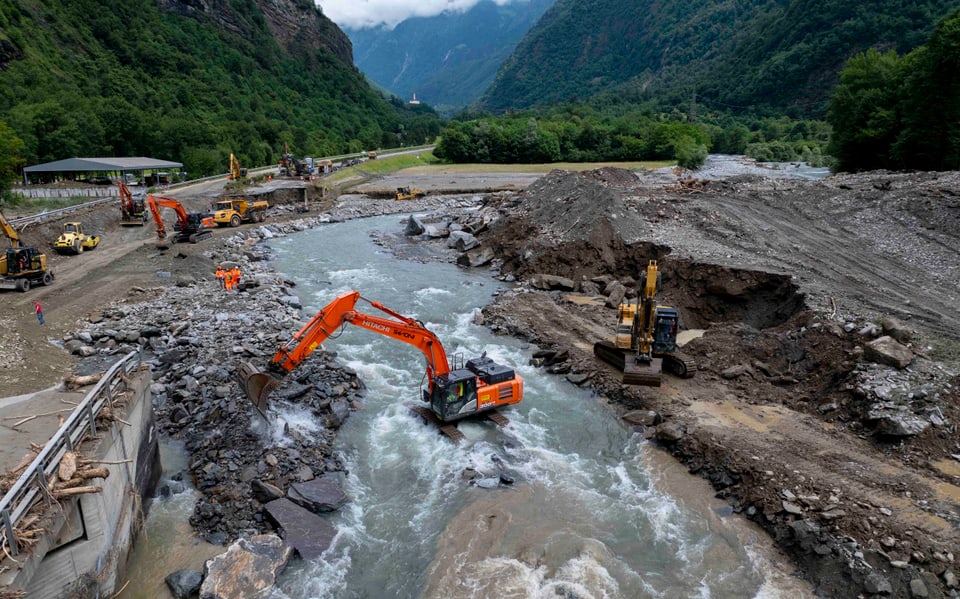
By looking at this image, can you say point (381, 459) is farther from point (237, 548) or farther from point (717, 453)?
point (717, 453)

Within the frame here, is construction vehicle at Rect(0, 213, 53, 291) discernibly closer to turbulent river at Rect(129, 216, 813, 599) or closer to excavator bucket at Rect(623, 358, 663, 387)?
turbulent river at Rect(129, 216, 813, 599)

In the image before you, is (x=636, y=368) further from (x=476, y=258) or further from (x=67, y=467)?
(x=476, y=258)

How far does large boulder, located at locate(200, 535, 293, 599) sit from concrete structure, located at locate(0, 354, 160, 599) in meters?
1.70

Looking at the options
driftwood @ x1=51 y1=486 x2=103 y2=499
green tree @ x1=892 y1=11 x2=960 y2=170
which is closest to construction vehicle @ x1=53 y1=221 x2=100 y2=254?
driftwood @ x1=51 y1=486 x2=103 y2=499

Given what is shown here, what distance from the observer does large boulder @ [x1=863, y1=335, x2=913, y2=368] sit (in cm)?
1502

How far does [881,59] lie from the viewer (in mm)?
49438

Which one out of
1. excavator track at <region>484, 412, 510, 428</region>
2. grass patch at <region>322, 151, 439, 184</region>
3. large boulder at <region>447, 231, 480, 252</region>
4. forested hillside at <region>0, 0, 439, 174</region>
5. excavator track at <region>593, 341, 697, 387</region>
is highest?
forested hillside at <region>0, 0, 439, 174</region>

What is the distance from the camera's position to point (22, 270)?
941 inches

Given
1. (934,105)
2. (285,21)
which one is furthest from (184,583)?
(285,21)

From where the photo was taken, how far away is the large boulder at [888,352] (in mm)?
15023

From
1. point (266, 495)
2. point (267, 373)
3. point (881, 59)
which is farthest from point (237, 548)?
point (881, 59)

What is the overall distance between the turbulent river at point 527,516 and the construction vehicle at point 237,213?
27.0 metres

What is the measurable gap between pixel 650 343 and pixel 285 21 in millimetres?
154617

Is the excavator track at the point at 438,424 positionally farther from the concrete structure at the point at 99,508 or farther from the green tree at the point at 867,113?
the green tree at the point at 867,113
